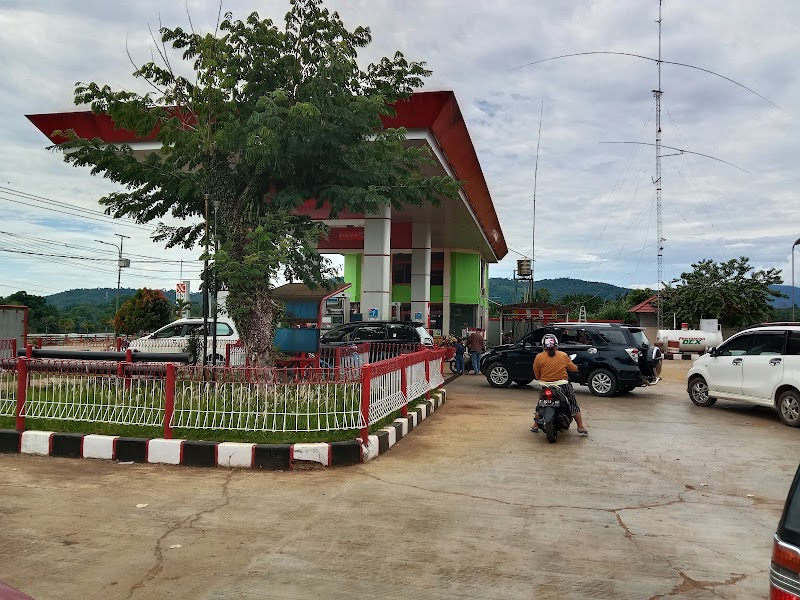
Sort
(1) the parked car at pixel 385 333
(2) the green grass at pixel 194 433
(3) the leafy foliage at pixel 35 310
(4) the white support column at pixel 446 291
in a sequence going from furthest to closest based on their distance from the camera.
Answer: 1. (3) the leafy foliage at pixel 35 310
2. (4) the white support column at pixel 446 291
3. (1) the parked car at pixel 385 333
4. (2) the green grass at pixel 194 433

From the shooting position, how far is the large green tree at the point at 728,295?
35688 mm

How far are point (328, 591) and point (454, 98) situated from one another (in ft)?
42.8

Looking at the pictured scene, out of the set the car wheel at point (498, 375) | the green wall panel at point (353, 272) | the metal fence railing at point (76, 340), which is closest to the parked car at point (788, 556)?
the car wheel at point (498, 375)

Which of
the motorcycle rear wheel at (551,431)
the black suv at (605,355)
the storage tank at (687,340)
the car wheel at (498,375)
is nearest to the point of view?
the motorcycle rear wheel at (551,431)

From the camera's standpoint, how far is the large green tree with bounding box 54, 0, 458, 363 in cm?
963

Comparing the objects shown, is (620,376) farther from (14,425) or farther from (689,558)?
(14,425)

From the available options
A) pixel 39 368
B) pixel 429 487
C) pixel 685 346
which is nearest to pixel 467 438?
pixel 429 487

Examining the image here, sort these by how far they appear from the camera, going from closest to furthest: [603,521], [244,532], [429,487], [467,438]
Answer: [244,532] → [603,521] → [429,487] → [467,438]

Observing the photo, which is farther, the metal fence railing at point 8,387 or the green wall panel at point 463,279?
the green wall panel at point 463,279

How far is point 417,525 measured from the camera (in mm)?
5043

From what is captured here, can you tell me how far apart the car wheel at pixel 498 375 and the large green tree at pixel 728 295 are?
25.4 m

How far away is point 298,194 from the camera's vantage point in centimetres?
1044

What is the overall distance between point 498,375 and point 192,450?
10.2 metres

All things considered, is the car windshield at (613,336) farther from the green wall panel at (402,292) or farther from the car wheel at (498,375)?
the green wall panel at (402,292)
